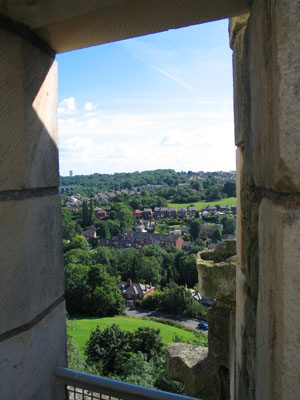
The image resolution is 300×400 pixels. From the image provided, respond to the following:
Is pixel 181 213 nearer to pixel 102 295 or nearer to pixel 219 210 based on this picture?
pixel 219 210

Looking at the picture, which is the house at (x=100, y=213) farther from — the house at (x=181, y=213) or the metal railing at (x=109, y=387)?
the metal railing at (x=109, y=387)

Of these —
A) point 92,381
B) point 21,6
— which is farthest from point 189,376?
point 21,6

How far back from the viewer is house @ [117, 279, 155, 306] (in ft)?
171

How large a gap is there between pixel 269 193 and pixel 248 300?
0.59m

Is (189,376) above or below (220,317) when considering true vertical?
below

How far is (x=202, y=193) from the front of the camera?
12044 centimetres

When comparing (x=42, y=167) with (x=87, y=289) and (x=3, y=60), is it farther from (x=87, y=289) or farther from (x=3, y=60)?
(x=87, y=289)

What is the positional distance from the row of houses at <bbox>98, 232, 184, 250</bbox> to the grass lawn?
33737 mm

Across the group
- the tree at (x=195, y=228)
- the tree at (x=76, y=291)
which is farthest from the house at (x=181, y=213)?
the tree at (x=76, y=291)

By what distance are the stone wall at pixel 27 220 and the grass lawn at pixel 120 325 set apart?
33597mm

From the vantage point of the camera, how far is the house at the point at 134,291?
52.0m

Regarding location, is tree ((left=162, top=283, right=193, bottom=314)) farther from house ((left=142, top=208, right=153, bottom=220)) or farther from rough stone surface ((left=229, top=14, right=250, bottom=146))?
house ((left=142, top=208, right=153, bottom=220))

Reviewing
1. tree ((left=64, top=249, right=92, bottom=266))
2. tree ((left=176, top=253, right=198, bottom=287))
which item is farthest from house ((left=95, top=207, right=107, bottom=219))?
tree ((left=176, top=253, right=198, bottom=287))

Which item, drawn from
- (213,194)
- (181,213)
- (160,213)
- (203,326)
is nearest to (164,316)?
(203,326)
